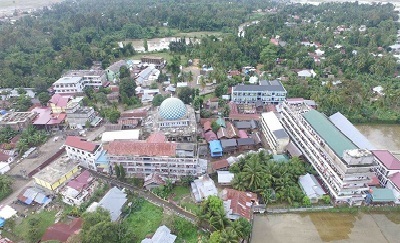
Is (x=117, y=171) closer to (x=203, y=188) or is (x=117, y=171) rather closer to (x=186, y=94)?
(x=203, y=188)

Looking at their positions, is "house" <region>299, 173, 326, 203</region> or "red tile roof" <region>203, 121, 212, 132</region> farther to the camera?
"red tile roof" <region>203, 121, 212, 132</region>

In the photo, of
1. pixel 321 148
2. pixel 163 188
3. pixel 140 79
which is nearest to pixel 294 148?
pixel 321 148

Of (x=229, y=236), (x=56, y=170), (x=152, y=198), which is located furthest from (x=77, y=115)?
(x=229, y=236)

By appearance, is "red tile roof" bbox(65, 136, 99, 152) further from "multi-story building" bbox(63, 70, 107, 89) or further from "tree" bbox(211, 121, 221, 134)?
"multi-story building" bbox(63, 70, 107, 89)

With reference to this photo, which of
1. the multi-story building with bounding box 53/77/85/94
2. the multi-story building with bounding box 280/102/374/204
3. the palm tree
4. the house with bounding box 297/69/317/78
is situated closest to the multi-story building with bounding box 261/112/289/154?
the multi-story building with bounding box 280/102/374/204

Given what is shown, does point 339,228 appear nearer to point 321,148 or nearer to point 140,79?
point 321,148

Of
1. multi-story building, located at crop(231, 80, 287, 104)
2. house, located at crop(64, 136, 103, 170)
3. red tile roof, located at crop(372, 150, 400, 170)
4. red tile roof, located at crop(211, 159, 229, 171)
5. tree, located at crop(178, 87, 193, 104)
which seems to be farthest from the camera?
tree, located at crop(178, 87, 193, 104)

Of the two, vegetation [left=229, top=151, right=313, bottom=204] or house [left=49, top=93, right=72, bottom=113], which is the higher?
house [left=49, top=93, right=72, bottom=113]
